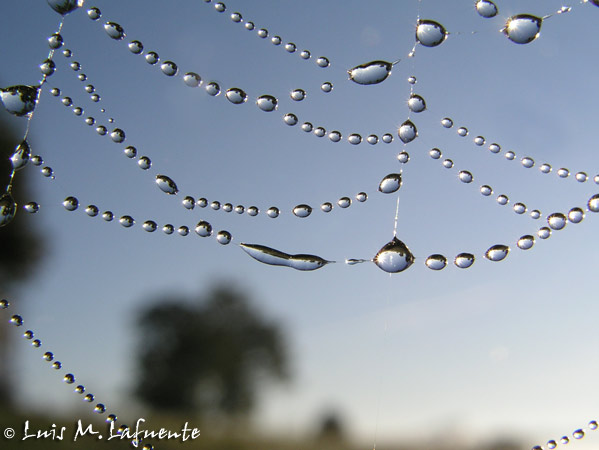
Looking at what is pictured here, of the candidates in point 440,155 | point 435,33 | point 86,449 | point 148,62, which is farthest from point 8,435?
point 435,33

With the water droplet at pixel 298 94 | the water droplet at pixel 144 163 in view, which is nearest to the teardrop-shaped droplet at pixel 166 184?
the water droplet at pixel 144 163

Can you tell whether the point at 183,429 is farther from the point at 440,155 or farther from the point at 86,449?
the point at 440,155

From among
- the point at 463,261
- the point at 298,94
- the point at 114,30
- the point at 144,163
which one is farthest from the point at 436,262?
the point at 114,30

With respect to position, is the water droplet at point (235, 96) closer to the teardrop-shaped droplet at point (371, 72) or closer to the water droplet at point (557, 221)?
the teardrop-shaped droplet at point (371, 72)

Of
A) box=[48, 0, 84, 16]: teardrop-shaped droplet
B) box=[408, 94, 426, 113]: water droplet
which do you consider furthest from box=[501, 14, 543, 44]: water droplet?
box=[48, 0, 84, 16]: teardrop-shaped droplet

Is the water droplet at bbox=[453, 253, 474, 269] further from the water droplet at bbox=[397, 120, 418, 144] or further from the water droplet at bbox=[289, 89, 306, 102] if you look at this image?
the water droplet at bbox=[289, 89, 306, 102]

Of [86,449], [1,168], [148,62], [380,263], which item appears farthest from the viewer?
[1,168]

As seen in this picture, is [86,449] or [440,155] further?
[86,449]

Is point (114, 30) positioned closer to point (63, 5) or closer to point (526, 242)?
point (63, 5)
